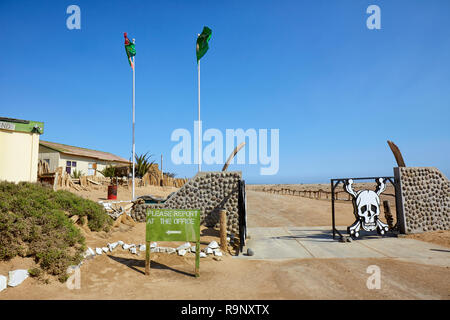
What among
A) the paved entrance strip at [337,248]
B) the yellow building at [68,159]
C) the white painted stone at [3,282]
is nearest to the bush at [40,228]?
the white painted stone at [3,282]

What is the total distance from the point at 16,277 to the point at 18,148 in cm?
1297

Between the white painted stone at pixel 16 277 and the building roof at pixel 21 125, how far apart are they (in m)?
12.9

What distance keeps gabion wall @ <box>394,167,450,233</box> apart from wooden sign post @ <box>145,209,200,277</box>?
29.9ft

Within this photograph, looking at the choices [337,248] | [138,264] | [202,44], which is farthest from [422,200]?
[202,44]

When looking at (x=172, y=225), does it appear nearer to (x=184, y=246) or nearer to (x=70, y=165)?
(x=184, y=246)

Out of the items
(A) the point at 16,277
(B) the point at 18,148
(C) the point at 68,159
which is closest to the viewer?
(A) the point at 16,277

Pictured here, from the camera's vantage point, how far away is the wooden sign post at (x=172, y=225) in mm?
6082

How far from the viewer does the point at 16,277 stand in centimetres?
488

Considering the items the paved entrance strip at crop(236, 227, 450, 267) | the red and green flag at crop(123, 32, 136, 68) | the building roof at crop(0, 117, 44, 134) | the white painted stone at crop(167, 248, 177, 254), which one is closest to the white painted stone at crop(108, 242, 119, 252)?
the white painted stone at crop(167, 248, 177, 254)
